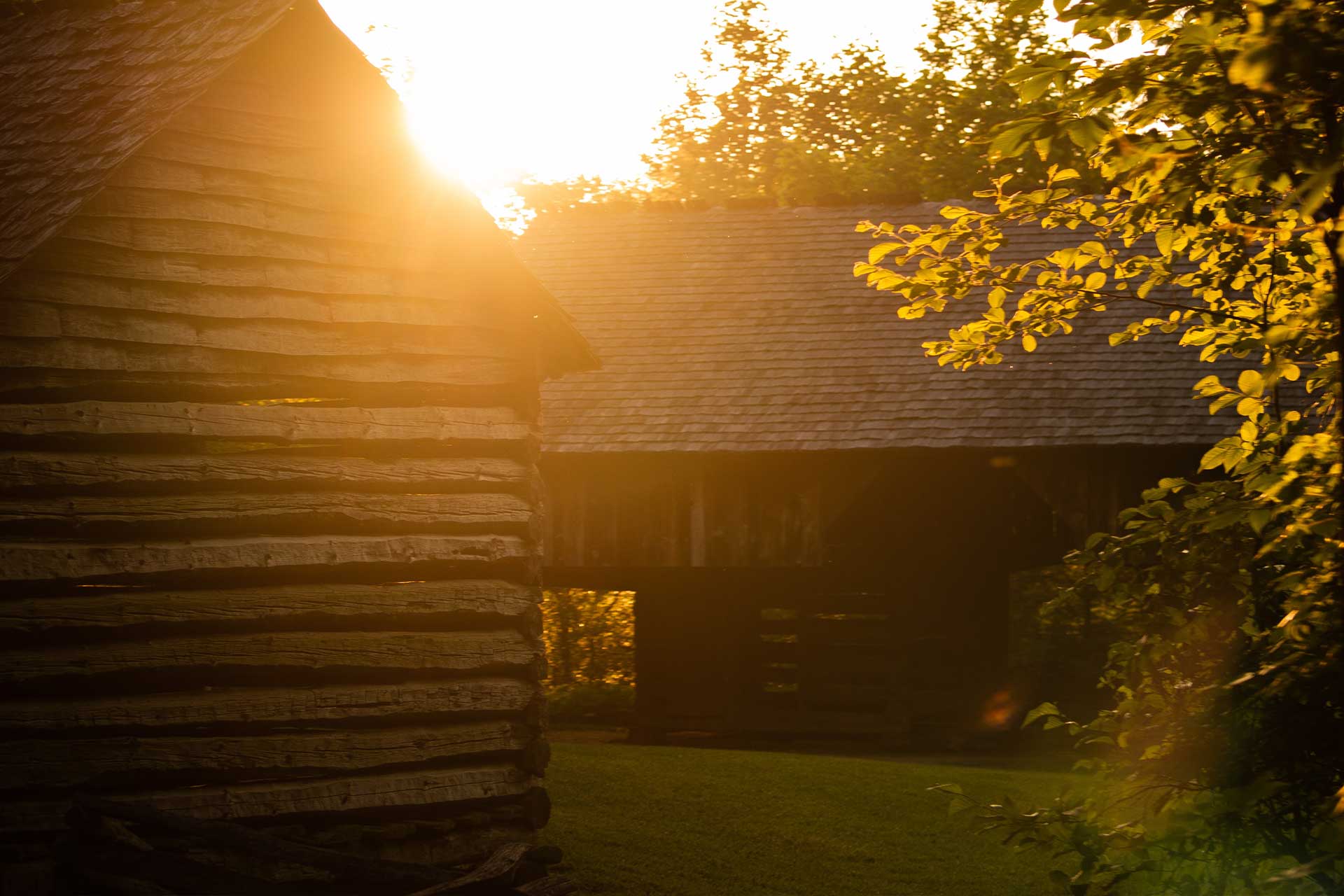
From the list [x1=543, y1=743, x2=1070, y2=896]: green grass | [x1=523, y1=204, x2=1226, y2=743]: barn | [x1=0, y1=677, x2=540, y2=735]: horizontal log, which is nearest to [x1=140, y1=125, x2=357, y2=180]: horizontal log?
[x1=0, y1=677, x2=540, y2=735]: horizontal log

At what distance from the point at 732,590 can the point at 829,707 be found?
80.6 inches

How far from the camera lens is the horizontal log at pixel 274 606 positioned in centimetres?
712

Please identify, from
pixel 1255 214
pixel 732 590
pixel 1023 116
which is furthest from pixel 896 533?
pixel 1023 116

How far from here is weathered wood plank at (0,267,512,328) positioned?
723cm

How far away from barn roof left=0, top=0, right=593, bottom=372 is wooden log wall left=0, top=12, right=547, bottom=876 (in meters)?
0.24

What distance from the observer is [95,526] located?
732cm

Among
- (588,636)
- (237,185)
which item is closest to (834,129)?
(588,636)

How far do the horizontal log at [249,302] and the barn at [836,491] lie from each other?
317 inches

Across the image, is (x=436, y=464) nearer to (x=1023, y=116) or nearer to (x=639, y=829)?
(x=639, y=829)

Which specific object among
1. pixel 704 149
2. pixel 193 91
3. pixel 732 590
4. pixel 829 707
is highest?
pixel 704 149

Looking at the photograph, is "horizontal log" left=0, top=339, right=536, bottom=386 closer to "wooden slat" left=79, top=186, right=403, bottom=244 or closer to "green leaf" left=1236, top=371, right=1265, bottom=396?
"wooden slat" left=79, top=186, right=403, bottom=244

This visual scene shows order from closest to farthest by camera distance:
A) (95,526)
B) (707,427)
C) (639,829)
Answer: (95,526), (639,829), (707,427)

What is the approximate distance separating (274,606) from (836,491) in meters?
9.92

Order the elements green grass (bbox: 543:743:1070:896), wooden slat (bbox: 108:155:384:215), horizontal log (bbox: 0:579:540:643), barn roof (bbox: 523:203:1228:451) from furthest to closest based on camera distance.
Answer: barn roof (bbox: 523:203:1228:451), green grass (bbox: 543:743:1070:896), wooden slat (bbox: 108:155:384:215), horizontal log (bbox: 0:579:540:643)
